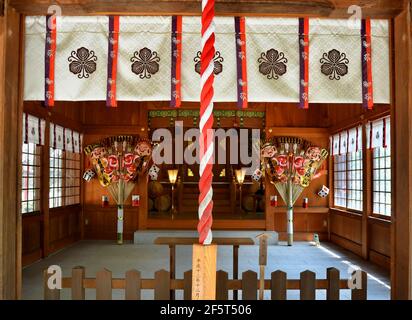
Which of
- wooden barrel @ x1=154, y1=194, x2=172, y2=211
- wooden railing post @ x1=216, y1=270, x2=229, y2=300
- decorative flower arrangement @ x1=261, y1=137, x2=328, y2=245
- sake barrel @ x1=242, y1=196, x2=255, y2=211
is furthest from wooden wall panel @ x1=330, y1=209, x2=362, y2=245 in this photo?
wooden railing post @ x1=216, y1=270, x2=229, y2=300

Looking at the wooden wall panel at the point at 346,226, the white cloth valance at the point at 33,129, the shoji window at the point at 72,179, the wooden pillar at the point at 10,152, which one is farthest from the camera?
the shoji window at the point at 72,179

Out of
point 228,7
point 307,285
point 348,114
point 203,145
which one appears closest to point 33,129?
point 228,7

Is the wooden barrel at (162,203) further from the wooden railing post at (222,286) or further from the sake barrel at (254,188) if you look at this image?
the wooden railing post at (222,286)

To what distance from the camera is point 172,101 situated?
3.91 m

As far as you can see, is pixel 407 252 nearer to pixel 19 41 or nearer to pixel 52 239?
pixel 19 41

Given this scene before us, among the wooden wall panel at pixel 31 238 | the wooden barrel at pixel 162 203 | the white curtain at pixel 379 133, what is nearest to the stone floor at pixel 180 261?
the wooden wall panel at pixel 31 238

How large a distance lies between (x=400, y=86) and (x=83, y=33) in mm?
3110

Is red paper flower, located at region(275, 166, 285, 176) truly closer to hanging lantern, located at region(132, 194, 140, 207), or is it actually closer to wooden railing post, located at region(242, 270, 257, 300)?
hanging lantern, located at region(132, 194, 140, 207)

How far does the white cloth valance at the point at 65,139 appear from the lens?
9.14 m

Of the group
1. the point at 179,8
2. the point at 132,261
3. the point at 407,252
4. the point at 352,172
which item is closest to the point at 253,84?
the point at 179,8

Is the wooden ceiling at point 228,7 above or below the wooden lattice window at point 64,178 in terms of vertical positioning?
above

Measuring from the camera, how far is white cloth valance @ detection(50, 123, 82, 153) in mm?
9141

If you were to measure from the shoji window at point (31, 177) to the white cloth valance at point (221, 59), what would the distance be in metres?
4.60

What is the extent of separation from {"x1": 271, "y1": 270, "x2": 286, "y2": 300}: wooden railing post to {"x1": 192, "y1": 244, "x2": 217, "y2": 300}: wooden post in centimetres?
146
